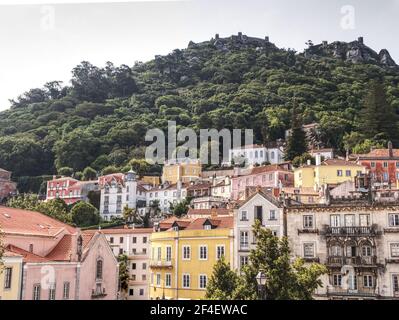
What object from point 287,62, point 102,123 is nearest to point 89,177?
point 102,123

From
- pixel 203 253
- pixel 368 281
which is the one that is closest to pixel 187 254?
pixel 203 253

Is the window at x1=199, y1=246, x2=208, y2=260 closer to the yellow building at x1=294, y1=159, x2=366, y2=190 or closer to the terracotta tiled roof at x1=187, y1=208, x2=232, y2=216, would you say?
the terracotta tiled roof at x1=187, y1=208, x2=232, y2=216

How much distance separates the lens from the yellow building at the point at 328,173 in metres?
7.27

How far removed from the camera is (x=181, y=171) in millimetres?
7773

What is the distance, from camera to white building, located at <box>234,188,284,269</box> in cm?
682

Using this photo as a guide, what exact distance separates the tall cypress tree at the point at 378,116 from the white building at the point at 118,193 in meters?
4.14

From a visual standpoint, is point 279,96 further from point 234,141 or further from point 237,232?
point 237,232

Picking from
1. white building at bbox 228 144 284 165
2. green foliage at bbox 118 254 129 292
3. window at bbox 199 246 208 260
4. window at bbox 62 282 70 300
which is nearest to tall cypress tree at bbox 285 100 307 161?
white building at bbox 228 144 284 165

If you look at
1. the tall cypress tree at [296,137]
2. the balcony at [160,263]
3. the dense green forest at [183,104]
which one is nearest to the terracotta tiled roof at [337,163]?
the dense green forest at [183,104]

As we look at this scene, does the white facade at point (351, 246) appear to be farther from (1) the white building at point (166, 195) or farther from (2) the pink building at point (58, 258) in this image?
(2) the pink building at point (58, 258)

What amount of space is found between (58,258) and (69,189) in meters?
1.32

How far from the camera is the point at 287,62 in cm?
877

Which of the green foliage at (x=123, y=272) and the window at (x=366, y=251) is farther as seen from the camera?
the green foliage at (x=123, y=272)

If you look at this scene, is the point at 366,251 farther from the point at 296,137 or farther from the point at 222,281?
the point at 296,137
